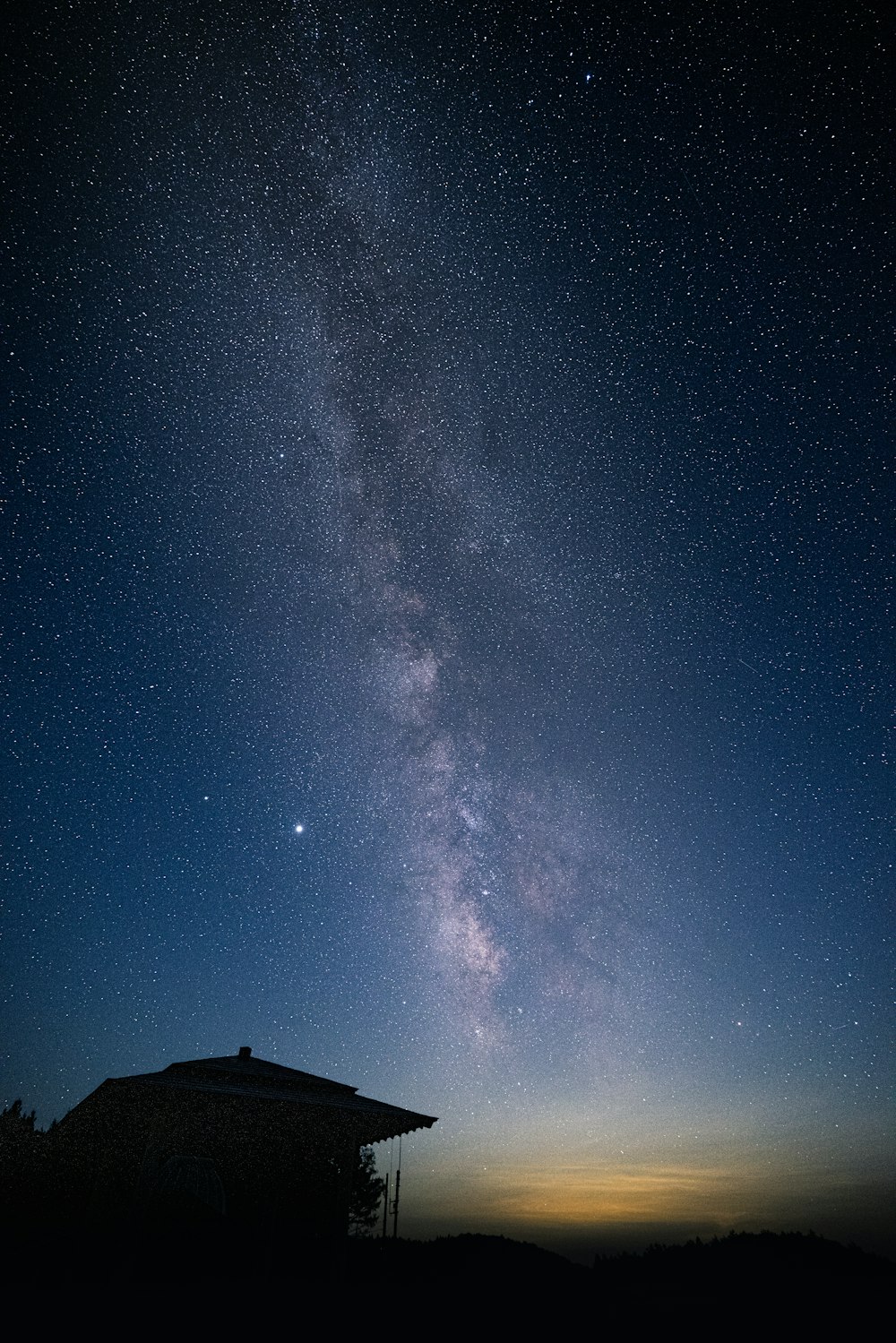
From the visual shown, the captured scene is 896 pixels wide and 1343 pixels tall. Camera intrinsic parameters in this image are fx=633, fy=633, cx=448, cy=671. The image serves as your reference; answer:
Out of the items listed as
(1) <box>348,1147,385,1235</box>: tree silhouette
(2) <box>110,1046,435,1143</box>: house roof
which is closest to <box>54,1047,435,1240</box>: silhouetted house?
(2) <box>110,1046,435,1143</box>: house roof

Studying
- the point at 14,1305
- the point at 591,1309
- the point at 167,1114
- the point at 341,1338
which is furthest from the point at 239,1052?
the point at 591,1309

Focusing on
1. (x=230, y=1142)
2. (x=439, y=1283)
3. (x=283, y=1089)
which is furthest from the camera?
(x=230, y=1142)

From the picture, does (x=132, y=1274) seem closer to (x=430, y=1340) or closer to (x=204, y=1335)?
(x=204, y=1335)

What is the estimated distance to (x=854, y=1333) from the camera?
542 inches

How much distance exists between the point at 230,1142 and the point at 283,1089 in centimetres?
287

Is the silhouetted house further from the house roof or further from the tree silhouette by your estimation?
the tree silhouette

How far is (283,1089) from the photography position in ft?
41.6

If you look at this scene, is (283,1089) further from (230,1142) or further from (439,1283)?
(439,1283)

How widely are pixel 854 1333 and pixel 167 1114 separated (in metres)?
15.7

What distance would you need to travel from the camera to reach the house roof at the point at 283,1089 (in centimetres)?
1177

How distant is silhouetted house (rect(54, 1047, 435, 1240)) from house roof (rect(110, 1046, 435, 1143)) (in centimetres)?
3

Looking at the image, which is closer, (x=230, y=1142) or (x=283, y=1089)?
(x=283, y=1089)

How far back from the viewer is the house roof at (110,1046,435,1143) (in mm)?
11766

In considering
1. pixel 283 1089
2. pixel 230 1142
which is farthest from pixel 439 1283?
pixel 283 1089
